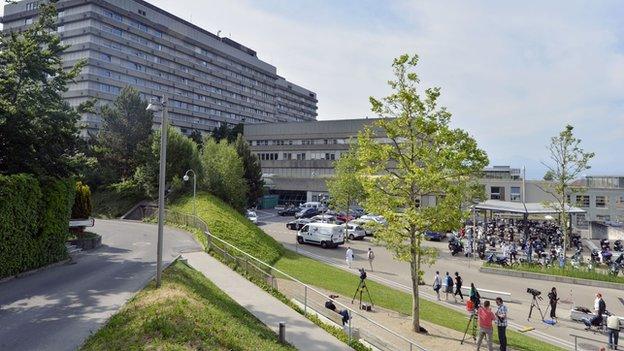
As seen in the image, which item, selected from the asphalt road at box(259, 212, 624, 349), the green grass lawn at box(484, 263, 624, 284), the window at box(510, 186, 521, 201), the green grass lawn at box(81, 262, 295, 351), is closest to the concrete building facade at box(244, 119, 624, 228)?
the window at box(510, 186, 521, 201)

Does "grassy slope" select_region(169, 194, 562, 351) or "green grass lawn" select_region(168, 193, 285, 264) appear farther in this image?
"green grass lawn" select_region(168, 193, 285, 264)

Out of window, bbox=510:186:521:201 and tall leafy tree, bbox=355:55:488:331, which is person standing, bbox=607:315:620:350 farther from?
window, bbox=510:186:521:201

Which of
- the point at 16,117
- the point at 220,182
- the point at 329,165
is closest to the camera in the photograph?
the point at 16,117

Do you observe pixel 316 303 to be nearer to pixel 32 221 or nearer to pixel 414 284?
pixel 414 284

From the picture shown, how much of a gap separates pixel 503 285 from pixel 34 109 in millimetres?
25759

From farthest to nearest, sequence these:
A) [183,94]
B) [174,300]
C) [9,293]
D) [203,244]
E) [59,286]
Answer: [183,94]
[203,244]
[59,286]
[9,293]
[174,300]

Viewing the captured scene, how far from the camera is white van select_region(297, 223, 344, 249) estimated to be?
114 ft

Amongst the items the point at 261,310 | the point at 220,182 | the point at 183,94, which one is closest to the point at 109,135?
the point at 220,182

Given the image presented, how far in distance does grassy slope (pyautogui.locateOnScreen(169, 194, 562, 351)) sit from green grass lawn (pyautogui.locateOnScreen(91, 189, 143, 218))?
776 cm

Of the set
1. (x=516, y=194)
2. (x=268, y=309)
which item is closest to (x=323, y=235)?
(x=268, y=309)

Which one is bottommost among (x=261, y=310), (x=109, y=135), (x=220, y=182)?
(x=261, y=310)

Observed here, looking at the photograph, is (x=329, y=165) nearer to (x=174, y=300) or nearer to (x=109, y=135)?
(x=109, y=135)

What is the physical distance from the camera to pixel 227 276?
1847 cm

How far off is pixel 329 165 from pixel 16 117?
60.1 meters
